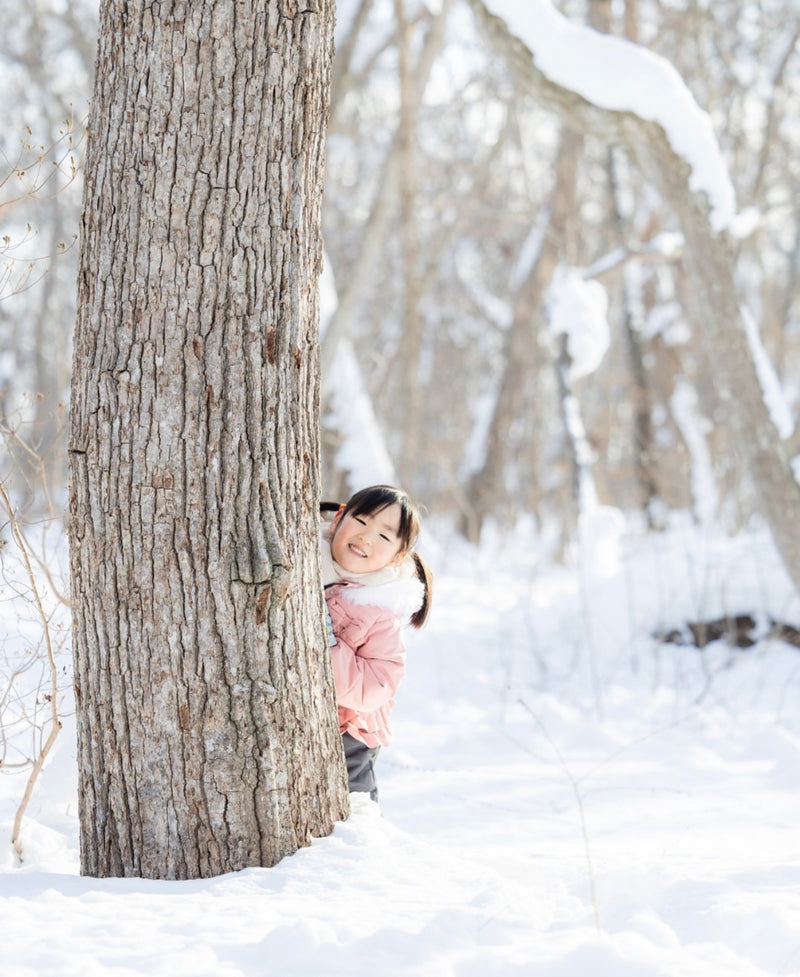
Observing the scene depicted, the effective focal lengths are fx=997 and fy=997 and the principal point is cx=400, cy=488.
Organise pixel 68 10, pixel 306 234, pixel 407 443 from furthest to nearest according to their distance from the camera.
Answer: pixel 407 443, pixel 68 10, pixel 306 234

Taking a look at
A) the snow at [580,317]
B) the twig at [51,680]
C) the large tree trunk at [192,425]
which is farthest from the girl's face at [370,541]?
the snow at [580,317]

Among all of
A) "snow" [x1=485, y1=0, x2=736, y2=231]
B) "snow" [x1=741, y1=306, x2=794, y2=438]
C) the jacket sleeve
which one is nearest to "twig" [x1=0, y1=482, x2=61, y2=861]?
the jacket sleeve

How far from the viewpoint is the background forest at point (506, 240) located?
879cm

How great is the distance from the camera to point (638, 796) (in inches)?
150

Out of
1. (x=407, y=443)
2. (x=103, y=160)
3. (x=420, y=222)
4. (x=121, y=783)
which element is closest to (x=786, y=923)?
(x=121, y=783)

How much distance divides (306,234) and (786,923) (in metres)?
1.82

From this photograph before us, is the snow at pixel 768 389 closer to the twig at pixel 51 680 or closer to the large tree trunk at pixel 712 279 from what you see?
the large tree trunk at pixel 712 279

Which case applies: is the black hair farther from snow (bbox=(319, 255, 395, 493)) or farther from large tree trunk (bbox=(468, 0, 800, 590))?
snow (bbox=(319, 255, 395, 493))

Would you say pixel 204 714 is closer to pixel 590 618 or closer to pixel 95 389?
pixel 95 389

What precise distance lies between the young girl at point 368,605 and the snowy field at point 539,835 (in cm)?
27

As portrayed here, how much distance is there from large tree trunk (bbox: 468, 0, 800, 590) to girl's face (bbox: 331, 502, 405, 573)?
2763 millimetres

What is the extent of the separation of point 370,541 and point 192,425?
2.60 ft

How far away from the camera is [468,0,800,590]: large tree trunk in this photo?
4.73m

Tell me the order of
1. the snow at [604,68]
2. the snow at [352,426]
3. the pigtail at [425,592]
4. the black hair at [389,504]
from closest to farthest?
1. the black hair at [389,504]
2. the pigtail at [425,592]
3. the snow at [604,68]
4. the snow at [352,426]
